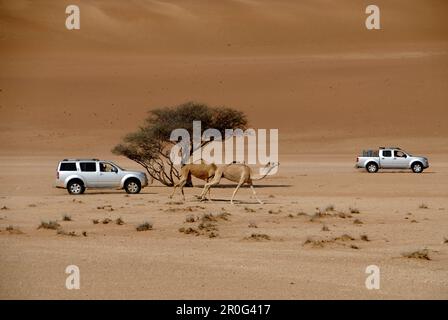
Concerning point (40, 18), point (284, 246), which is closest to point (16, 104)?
point (40, 18)

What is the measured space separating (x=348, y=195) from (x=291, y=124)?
48.3 m

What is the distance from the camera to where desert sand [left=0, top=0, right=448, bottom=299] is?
1420cm

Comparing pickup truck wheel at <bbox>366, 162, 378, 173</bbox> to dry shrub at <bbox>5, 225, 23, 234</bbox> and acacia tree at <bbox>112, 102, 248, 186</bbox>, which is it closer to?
acacia tree at <bbox>112, 102, 248, 186</bbox>

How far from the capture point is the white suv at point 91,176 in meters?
33.2

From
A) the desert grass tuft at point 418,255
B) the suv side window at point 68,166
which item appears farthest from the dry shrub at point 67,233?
the suv side window at point 68,166

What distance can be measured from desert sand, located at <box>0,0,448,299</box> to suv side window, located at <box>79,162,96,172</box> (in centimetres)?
126

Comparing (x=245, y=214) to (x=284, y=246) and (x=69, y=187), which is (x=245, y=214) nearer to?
(x=284, y=246)

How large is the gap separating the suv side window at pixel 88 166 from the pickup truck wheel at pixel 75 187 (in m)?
0.55

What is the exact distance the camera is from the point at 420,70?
92250 millimetres

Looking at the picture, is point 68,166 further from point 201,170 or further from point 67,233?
point 67,233

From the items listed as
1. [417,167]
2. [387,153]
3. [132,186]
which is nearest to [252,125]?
[387,153]
